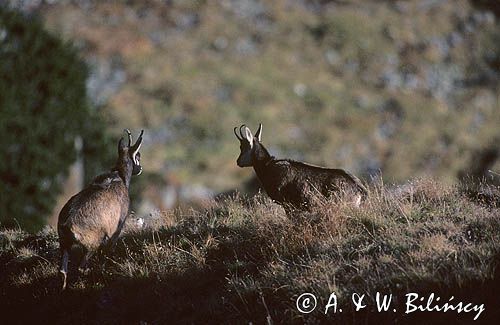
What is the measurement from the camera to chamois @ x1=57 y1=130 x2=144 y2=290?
9.30m

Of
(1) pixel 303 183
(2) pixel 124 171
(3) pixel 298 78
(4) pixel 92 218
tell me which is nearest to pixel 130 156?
(2) pixel 124 171

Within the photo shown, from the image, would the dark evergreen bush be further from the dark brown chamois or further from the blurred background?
the dark brown chamois

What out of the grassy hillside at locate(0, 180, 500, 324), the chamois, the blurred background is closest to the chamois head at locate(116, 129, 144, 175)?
the chamois

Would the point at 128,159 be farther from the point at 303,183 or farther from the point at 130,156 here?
the point at 303,183

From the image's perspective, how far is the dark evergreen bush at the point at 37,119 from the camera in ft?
65.5

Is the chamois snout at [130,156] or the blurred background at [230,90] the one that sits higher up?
the blurred background at [230,90]

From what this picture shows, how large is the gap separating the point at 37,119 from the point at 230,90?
26.3 m

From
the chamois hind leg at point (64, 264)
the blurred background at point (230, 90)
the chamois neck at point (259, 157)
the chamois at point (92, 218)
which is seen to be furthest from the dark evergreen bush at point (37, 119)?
the chamois neck at point (259, 157)

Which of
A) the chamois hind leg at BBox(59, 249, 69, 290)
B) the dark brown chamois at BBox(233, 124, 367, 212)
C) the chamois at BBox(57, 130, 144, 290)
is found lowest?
the chamois hind leg at BBox(59, 249, 69, 290)

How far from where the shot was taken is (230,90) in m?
46.3

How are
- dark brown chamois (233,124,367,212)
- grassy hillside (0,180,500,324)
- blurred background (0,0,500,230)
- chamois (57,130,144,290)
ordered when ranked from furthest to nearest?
blurred background (0,0,500,230) < dark brown chamois (233,124,367,212) < chamois (57,130,144,290) < grassy hillside (0,180,500,324)

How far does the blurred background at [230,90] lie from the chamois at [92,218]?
963cm

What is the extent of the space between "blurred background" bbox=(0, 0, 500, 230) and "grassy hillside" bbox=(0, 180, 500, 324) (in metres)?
9.48

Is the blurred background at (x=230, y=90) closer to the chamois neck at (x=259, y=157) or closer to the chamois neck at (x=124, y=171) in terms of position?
the chamois neck at (x=124, y=171)
